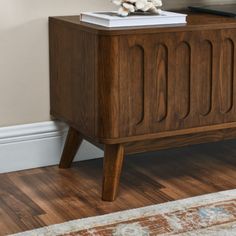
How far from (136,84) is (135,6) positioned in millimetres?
221

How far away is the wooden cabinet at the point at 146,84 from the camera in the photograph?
174 centimetres

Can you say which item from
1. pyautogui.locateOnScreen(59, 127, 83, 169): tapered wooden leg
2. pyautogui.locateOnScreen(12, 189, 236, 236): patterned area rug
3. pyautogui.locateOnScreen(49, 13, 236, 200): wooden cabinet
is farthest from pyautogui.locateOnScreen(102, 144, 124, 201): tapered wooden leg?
pyautogui.locateOnScreen(59, 127, 83, 169): tapered wooden leg

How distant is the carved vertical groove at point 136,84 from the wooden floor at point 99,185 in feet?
0.78

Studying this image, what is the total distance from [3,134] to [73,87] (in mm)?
276

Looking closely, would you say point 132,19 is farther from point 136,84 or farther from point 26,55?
point 26,55

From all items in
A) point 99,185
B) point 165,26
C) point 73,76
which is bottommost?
point 99,185

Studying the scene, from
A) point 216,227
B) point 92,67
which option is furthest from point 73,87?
point 216,227

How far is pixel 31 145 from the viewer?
207 centimetres

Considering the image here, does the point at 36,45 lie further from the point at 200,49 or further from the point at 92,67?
the point at 200,49

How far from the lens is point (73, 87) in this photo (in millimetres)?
1914

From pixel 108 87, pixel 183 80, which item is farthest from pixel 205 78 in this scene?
pixel 108 87

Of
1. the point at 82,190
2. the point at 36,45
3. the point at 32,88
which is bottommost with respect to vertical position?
the point at 82,190

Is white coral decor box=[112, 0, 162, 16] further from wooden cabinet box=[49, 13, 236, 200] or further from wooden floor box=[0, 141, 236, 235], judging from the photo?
wooden floor box=[0, 141, 236, 235]

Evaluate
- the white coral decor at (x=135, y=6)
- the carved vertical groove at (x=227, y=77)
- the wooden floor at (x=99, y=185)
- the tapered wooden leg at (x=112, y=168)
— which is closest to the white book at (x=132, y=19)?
the white coral decor at (x=135, y=6)
